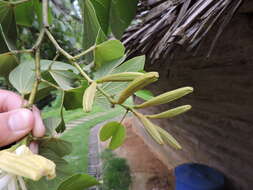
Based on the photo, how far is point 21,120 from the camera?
0.91 ft

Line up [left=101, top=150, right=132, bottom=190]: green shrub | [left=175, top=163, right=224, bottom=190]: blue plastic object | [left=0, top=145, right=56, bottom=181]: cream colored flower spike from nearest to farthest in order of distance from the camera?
[left=0, top=145, right=56, bottom=181]: cream colored flower spike, [left=175, top=163, right=224, bottom=190]: blue plastic object, [left=101, top=150, right=132, bottom=190]: green shrub

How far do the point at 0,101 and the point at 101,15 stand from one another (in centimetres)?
24

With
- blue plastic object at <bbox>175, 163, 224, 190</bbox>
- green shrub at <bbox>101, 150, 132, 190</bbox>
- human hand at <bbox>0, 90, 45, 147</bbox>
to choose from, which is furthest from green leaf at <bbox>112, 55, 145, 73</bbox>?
green shrub at <bbox>101, 150, 132, 190</bbox>

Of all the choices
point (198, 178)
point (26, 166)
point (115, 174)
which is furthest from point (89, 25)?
point (115, 174)

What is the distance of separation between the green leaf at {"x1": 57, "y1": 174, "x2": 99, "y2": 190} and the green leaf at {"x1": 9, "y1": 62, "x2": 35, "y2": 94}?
5.7 inches

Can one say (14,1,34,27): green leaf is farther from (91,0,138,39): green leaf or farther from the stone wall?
the stone wall

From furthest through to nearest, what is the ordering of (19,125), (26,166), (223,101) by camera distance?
(223,101), (19,125), (26,166)

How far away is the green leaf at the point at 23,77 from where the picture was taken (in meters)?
0.33

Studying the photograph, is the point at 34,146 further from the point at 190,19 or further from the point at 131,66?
the point at 190,19

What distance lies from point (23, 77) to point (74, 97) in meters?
0.08

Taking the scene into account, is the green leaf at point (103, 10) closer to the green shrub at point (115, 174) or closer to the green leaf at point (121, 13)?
the green leaf at point (121, 13)

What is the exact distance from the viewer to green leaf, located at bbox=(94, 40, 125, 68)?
0.33 meters

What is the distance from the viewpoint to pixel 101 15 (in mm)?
482

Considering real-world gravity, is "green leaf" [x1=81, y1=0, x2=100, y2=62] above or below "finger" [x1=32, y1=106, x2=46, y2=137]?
above
